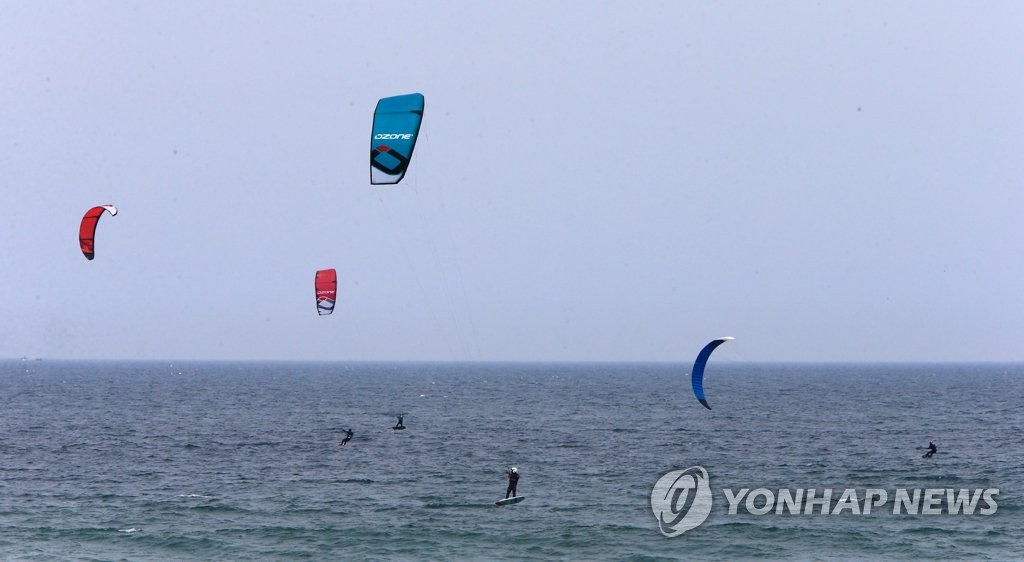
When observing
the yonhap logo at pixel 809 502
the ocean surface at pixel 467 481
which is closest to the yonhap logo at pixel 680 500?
the yonhap logo at pixel 809 502

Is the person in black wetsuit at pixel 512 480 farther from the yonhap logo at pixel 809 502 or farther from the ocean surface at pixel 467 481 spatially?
the yonhap logo at pixel 809 502

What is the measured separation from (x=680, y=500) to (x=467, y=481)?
10.7m

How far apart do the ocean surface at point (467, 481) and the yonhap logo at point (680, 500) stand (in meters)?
0.56

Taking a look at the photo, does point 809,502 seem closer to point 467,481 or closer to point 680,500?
point 680,500

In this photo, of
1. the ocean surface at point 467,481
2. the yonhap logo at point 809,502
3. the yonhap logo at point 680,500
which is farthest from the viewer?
the yonhap logo at point 809,502

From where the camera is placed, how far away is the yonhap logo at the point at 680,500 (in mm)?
38594

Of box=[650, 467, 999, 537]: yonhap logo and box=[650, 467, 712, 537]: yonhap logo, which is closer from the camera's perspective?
box=[650, 467, 712, 537]: yonhap logo

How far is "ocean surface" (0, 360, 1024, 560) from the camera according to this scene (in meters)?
34.9

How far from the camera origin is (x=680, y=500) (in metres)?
43.8

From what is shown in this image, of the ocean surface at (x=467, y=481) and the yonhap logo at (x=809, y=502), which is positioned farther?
the yonhap logo at (x=809, y=502)

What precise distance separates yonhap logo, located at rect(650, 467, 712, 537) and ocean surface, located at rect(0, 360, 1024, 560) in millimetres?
561

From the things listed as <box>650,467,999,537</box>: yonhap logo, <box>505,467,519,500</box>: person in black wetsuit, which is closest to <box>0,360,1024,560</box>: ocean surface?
<box>650,467,999,537</box>: yonhap logo

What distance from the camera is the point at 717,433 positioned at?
76250 millimetres

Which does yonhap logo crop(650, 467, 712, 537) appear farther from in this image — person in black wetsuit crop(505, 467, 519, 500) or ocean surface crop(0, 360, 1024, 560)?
person in black wetsuit crop(505, 467, 519, 500)
